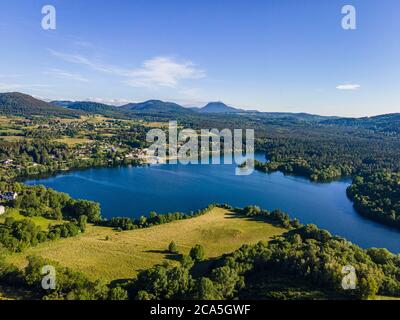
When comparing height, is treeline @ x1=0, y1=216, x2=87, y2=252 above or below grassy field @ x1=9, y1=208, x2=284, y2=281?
above

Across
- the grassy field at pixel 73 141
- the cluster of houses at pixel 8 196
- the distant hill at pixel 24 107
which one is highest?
the distant hill at pixel 24 107

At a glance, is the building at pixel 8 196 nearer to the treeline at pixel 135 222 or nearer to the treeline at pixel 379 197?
the treeline at pixel 135 222

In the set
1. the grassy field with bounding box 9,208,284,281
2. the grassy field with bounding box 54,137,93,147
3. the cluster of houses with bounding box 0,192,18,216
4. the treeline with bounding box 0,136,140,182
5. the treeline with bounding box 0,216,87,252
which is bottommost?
the grassy field with bounding box 9,208,284,281

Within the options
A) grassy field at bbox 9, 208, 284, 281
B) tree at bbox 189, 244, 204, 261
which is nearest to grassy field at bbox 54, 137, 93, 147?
grassy field at bbox 9, 208, 284, 281

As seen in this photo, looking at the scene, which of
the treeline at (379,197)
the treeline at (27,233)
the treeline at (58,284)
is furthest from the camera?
the treeline at (379,197)

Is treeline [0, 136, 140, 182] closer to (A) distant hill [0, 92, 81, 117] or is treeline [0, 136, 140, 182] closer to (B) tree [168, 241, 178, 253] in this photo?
(B) tree [168, 241, 178, 253]

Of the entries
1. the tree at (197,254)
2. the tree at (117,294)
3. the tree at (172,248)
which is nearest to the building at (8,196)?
the tree at (172,248)

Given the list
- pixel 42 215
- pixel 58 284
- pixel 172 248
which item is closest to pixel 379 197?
pixel 172 248
